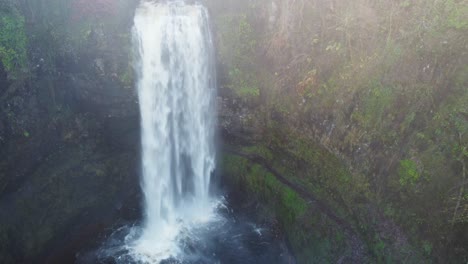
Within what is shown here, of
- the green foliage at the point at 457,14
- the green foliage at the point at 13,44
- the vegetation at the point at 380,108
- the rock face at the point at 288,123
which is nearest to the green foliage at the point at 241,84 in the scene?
the rock face at the point at 288,123

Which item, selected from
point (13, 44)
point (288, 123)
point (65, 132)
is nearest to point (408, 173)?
point (288, 123)

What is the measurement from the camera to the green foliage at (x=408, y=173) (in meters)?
9.94

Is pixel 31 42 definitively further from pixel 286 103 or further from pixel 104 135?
pixel 286 103

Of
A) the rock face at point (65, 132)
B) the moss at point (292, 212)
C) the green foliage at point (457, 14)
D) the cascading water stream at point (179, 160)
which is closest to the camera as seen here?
the green foliage at point (457, 14)

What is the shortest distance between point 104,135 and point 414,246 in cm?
1148

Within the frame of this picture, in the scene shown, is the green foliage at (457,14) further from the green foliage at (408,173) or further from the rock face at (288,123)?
the green foliage at (408,173)

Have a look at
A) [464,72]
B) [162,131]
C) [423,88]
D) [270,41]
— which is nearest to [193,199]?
[162,131]

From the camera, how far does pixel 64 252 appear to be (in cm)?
1233

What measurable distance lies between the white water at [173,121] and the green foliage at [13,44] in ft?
11.9

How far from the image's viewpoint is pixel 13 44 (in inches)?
426

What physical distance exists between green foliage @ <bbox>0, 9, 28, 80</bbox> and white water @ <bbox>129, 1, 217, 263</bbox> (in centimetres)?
364

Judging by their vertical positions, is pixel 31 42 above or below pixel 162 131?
A: above

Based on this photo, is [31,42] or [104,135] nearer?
[31,42]

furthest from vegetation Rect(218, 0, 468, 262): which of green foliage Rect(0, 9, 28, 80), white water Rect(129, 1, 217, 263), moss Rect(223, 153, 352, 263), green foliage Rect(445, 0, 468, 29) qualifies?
green foliage Rect(0, 9, 28, 80)
